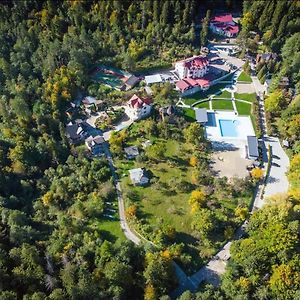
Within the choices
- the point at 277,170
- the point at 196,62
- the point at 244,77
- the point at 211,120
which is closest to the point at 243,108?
the point at 211,120

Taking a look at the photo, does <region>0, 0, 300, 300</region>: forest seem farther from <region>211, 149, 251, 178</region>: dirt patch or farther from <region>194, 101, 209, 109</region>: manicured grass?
<region>194, 101, 209, 109</region>: manicured grass

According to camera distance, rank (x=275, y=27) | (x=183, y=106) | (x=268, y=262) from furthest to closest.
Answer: (x=275, y=27)
(x=183, y=106)
(x=268, y=262)

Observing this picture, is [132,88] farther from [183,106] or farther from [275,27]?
[275,27]

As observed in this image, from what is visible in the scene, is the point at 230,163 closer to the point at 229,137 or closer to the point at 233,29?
the point at 229,137

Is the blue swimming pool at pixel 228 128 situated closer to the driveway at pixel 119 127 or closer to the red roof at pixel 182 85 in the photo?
the red roof at pixel 182 85

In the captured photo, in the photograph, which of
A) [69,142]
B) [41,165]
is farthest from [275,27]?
[41,165]
